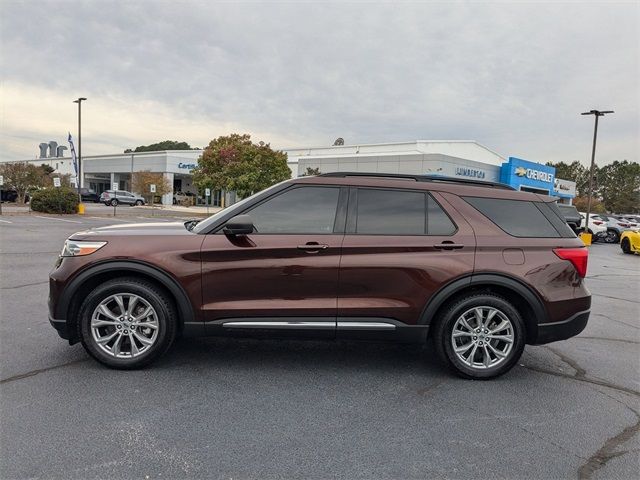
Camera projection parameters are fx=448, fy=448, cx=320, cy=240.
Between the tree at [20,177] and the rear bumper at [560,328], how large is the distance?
38815mm

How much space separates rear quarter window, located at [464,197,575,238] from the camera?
4180mm

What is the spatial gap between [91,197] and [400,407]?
5172 centimetres

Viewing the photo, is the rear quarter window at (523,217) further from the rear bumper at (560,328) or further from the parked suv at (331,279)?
the rear bumper at (560,328)

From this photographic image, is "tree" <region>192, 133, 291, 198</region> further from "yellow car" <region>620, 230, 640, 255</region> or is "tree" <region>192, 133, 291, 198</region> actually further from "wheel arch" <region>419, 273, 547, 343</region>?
"wheel arch" <region>419, 273, 547, 343</region>

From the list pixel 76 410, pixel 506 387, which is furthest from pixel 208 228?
pixel 506 387

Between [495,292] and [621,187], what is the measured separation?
111291mm

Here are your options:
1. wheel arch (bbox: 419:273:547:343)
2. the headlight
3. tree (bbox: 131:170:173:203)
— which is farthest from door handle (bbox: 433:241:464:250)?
tree (bbox: 131:170:173:203)

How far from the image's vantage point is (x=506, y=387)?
4004mm

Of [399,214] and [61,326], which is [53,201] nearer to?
[61,326]

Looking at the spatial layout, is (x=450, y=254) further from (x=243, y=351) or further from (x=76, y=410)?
(x=76, y=410)

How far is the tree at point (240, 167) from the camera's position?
118 ft

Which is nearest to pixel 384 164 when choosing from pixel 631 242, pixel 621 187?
pixel 631 242

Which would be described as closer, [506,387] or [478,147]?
[506,387]

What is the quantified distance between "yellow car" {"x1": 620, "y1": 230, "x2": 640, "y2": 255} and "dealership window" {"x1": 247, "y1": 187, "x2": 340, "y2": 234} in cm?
2002
